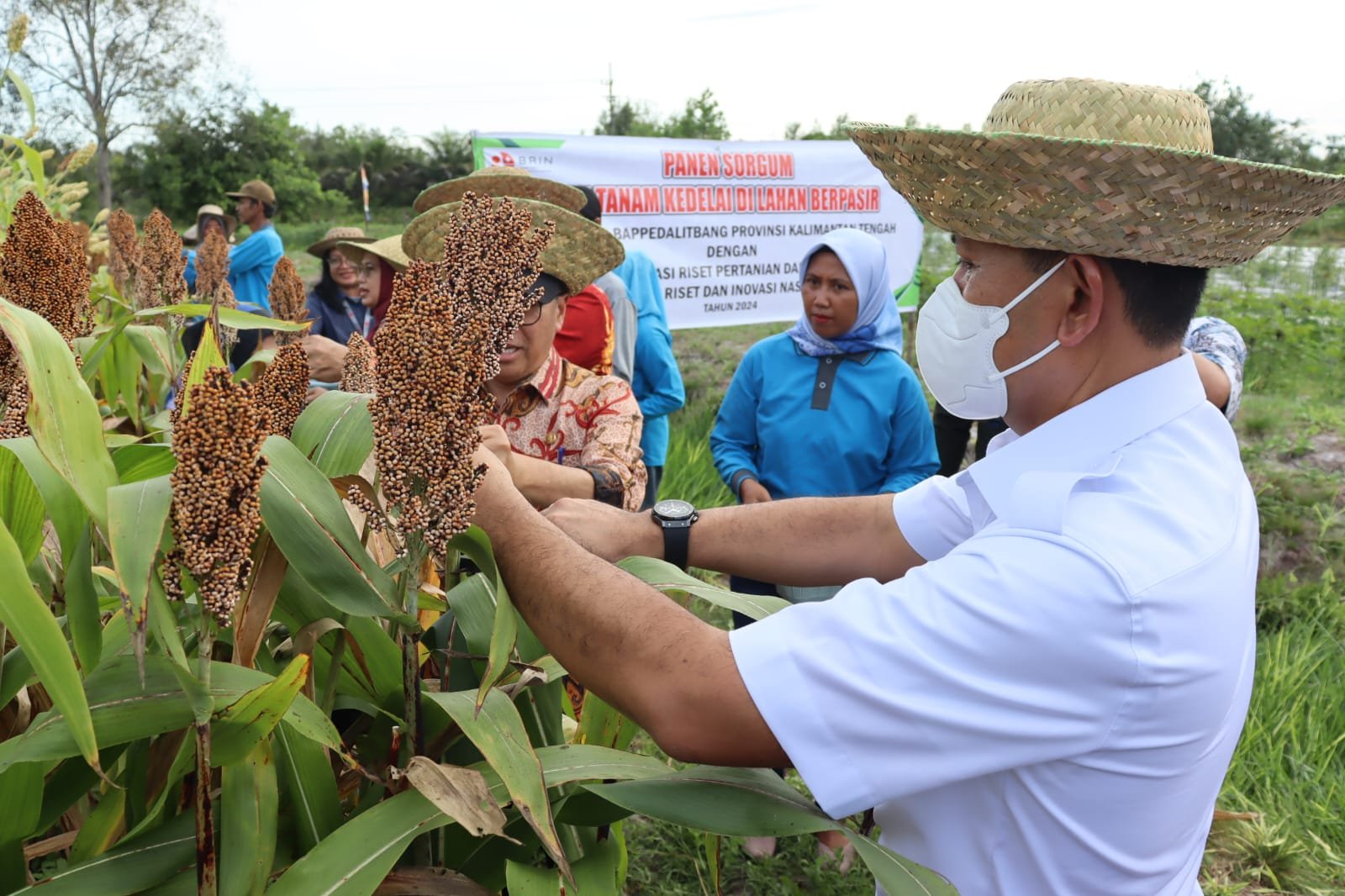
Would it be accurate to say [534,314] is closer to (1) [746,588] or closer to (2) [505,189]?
(2) [505,189]

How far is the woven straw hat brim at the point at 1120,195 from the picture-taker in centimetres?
130

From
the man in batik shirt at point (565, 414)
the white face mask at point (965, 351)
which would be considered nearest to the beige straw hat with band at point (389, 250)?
the man in batik shirt at point (565, 414)

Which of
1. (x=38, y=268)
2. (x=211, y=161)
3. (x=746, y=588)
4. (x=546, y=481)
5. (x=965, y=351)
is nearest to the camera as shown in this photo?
(x=38, y=268)

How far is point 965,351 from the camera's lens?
157 centimetres

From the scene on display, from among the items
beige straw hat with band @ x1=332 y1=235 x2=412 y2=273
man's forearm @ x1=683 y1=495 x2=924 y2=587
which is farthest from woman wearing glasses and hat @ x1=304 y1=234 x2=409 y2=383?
man's forearm @ x1=683 y1=495 x2=924 y2=587

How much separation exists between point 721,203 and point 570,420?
519 cm

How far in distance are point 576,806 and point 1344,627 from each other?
13.6ft

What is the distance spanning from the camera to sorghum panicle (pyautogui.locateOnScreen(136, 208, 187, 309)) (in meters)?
2.60

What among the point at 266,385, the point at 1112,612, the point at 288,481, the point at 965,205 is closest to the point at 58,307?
the point at 266,385

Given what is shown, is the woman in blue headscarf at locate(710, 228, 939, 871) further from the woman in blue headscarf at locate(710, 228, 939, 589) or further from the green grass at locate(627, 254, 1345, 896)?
the green grass at locate(627, 254, 1345, 896)

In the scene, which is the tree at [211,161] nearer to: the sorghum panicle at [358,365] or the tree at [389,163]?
the tree at [389,163]

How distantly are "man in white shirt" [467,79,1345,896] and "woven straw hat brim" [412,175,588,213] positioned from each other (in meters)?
1.02

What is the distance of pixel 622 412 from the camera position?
2.68 meters

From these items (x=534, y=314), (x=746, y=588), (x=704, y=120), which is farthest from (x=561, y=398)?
(x=704, y=120)
